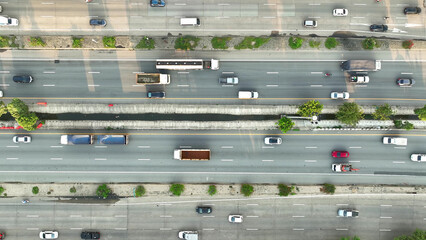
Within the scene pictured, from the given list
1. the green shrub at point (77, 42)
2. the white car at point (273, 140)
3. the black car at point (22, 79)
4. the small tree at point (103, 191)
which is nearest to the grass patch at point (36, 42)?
the green shrub at point (77, 42)

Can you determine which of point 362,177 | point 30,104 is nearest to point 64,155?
point 30,104

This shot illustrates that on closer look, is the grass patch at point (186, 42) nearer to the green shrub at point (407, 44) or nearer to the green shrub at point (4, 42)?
the green shrub at point (4, 42)

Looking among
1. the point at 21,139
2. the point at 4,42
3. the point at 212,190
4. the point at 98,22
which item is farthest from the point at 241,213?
the point at 4,42

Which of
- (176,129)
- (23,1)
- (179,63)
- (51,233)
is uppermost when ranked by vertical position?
(23,1)

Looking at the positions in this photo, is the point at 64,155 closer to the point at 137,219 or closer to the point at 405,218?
the point at 137,219

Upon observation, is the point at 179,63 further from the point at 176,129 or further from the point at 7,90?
the point at 7,90

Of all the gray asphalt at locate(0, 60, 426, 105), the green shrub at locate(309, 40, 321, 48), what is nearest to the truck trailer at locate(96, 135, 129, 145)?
the gray asphalt at locate(0, 60, 426, 105)

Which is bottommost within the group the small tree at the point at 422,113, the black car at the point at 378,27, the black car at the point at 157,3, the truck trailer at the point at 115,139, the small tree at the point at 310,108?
the truck trailer at the point at 115,139

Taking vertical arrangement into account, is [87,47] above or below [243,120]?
above
